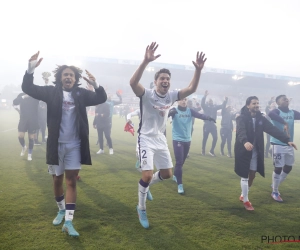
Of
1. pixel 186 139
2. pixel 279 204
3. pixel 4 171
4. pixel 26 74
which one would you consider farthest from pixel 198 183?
pixel 4 171

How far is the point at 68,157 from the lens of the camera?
3.52 metres

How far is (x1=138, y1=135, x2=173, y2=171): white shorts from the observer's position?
3816 millimetres

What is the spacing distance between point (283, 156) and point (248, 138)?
1188mm

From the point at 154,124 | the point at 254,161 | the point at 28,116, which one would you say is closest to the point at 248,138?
the point at 254,161

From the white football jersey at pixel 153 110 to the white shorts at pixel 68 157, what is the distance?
40.6 inches

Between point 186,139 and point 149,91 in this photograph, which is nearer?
point 149,91

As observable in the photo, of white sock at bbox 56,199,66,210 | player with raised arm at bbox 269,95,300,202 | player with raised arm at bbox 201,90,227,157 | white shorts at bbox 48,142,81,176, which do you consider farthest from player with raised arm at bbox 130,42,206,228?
player with raised arm at bbox 201,90,227,157

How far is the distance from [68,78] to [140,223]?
7.72ft

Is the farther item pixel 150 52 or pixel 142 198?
pixel 142 198

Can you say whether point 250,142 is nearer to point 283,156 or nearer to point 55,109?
point 283,156

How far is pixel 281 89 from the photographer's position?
61344mm

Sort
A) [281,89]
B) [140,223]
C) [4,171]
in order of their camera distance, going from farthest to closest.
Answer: [281,89], [4,171], [140,223]

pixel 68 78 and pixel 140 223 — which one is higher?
pixel 68 78

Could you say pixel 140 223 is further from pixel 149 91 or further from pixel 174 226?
pixel 149 91
